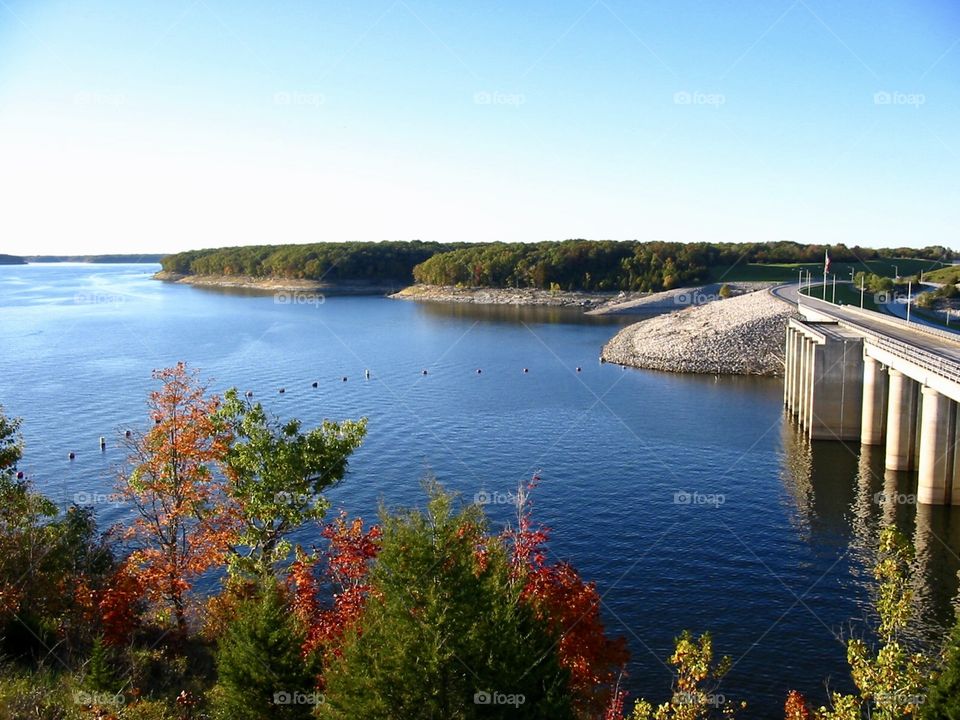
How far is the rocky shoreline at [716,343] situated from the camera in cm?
8438

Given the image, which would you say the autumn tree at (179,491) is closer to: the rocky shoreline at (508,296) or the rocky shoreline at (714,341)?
the rocky shoreline at (714,341)

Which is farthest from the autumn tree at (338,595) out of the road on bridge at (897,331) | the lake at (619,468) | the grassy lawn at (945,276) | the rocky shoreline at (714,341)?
the grassy lawn at (945,276)

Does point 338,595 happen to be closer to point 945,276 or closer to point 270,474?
point 270,474

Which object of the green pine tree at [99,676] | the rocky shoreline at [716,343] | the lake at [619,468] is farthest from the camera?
the rocky shoreline at [716,343]

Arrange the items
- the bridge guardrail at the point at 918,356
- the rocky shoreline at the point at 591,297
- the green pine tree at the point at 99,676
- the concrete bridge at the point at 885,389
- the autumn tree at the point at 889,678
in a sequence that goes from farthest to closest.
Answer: the rocky shoreline at the point at 591,297
the concrete bridge at the point at 885,389
the bridge guardrail at the point at 918,356
the green pine tree at the point at 99,676
the autumn tree at the point at 889,678

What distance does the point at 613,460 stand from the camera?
160 feet

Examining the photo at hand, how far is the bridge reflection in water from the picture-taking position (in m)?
30.6

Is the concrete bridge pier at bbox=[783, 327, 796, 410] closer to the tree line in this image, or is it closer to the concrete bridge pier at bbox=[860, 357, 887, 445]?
the concrete bridge pier at bbox=[860, 357, 887, 445]

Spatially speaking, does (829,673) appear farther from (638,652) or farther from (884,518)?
(884,518)

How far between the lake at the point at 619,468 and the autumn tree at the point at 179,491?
10751 mm

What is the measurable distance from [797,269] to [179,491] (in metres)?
168

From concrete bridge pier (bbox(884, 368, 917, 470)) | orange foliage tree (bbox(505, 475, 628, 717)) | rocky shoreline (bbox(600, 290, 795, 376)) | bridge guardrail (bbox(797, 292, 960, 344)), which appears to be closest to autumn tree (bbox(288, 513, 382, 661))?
orange foliage tree (bbox(505, 475, 628, 717))

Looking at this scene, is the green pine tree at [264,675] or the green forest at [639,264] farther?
the green forest at [639,264]

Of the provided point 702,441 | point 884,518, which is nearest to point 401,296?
point 702,441
